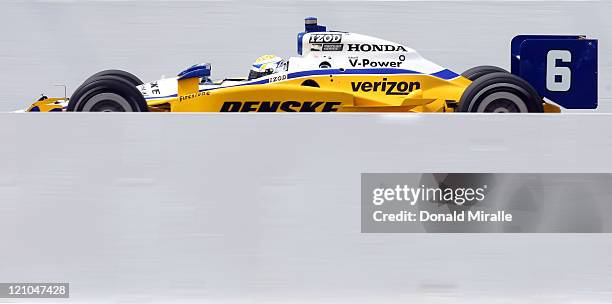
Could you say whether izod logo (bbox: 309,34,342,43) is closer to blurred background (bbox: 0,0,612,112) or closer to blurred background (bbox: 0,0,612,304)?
blurred background (bbox: 0,0,612,112)

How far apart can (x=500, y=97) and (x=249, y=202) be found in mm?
2025

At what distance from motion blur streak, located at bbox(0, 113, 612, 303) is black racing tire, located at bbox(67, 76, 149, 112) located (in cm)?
109

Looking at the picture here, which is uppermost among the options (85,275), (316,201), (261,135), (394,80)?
(394,80)

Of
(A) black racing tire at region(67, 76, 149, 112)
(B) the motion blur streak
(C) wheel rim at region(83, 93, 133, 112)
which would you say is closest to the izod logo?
(A) black racing tire at region(67, 76, 149, 112)

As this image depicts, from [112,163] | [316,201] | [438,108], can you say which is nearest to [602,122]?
[316,201]

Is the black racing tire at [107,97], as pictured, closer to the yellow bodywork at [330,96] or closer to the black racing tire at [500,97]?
the yellow bodywork at [330,96]

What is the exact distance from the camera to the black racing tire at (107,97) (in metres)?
5.57

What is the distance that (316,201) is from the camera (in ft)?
15.0

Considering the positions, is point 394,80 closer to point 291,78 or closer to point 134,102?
point 291,78

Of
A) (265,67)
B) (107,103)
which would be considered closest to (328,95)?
(265,67)

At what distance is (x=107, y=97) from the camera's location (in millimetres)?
5594

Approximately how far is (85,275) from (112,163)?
626 mm

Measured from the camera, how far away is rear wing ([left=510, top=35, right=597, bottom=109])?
21.1ft

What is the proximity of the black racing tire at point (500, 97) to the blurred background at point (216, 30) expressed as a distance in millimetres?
2843
